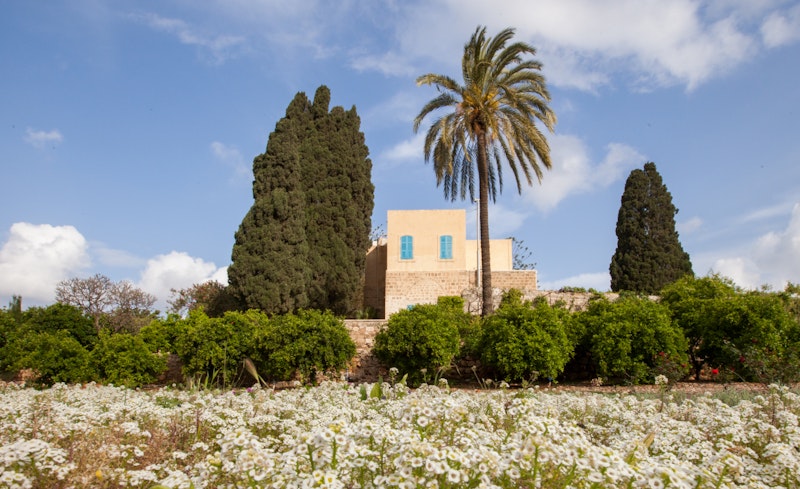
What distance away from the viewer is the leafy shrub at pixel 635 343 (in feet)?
38.1

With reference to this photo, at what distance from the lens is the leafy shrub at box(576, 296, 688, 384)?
11.6 m

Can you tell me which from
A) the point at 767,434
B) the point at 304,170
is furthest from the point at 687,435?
the point at 304,170

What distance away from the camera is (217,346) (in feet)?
42.5

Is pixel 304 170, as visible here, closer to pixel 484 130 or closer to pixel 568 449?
pixel 484 130

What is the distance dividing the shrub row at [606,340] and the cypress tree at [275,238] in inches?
298

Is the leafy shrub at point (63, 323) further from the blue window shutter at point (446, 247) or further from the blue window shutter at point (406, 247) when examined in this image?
the blue window shutter at point (446, 247)

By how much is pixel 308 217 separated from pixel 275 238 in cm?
279

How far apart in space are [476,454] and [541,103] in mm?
15802

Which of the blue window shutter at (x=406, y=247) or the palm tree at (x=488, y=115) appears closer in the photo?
the palm tree at (x=488, y=115)

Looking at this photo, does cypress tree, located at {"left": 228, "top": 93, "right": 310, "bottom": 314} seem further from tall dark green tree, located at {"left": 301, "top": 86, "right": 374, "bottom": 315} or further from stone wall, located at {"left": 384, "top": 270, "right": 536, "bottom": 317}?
stone wall, located at {"left": 384, "top": 270, "right": 536, "bottom": 317}

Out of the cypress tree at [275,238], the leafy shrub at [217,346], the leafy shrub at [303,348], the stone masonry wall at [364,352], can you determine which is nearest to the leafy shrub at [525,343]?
the stone masonry wall at [364,352]

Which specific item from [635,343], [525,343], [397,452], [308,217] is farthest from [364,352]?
[397,452]

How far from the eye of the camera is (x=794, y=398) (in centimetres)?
609

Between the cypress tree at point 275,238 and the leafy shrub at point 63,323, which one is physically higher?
the cypress tree at point 275,238
